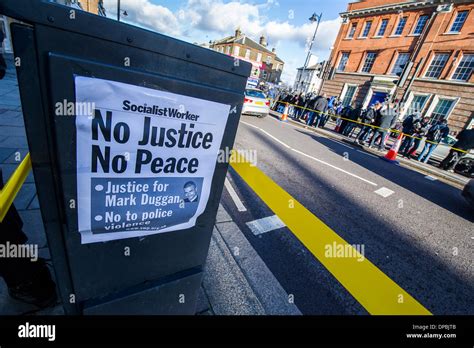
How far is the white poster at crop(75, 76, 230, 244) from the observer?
89 cm

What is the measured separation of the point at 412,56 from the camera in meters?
19.4

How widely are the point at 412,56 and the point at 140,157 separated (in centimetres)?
2587

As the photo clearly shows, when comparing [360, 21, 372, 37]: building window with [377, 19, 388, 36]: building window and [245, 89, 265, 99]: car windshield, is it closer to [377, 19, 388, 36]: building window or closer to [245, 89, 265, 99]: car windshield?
[377, 19, 388, 36]: building window

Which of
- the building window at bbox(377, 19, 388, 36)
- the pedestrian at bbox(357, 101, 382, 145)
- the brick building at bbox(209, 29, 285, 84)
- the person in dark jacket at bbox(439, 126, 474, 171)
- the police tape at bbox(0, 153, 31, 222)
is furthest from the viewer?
the brick building at bbox(209, 29, 285, 84)

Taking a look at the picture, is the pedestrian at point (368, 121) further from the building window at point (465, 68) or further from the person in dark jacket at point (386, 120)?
the building window at point (465, 68)

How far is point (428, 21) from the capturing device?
18.6 meters

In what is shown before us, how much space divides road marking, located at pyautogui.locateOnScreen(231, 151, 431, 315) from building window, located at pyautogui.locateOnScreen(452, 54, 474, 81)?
69.8 ft

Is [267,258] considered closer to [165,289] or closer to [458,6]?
[165,289]

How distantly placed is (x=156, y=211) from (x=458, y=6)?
26499mm

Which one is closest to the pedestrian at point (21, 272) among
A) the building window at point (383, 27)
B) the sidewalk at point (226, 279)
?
the sidewalk at point (226, 279)

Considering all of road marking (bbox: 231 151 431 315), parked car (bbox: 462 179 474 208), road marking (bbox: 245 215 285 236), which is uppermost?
parked car (bbox: 462 179 474 208)

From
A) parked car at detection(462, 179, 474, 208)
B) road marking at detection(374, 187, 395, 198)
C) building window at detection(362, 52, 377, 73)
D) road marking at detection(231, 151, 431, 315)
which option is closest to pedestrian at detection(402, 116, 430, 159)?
parked car at detection(462, 179, 474, 208)

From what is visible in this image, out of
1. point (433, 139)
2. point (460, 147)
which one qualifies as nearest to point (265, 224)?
point (460, 147)
